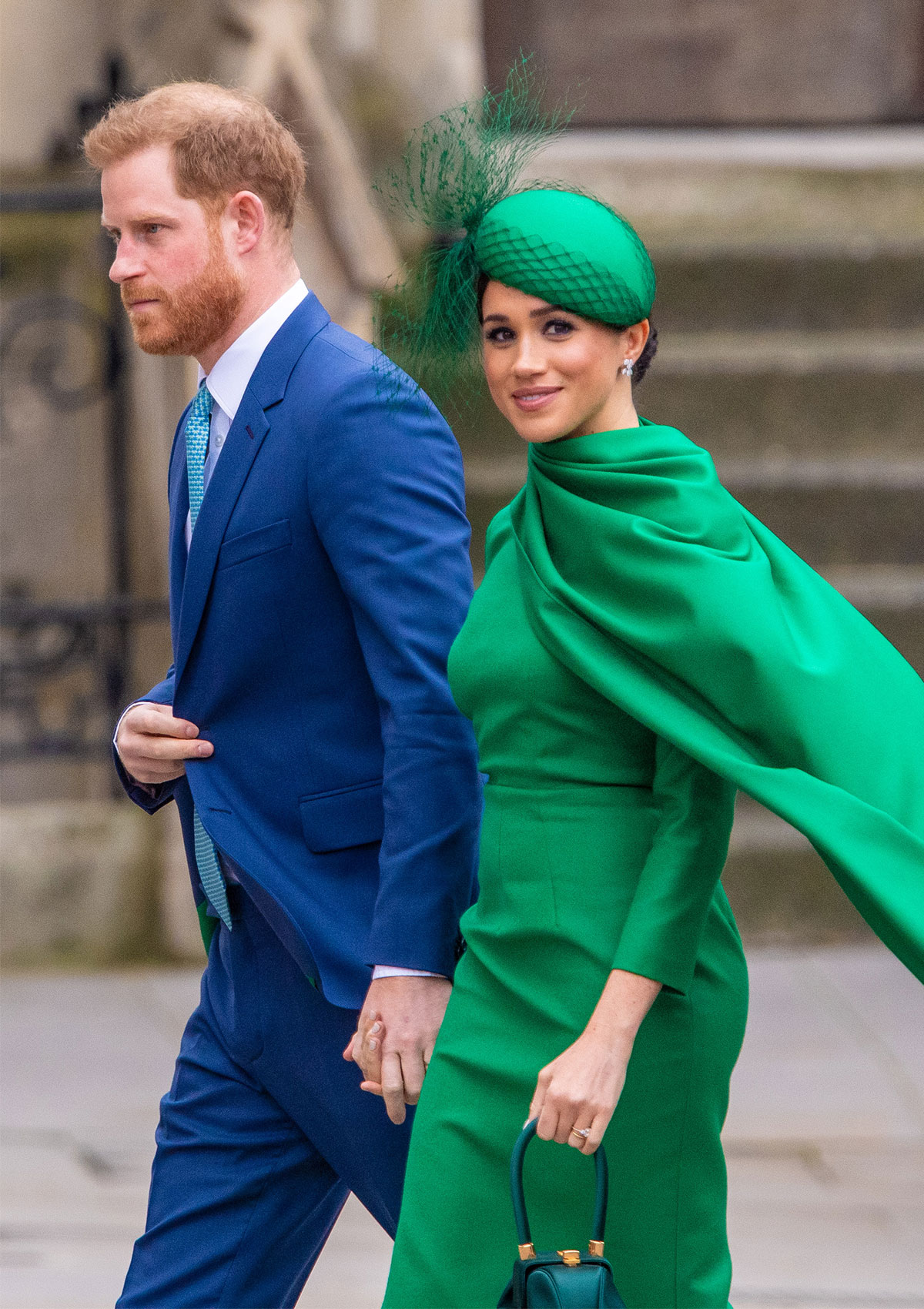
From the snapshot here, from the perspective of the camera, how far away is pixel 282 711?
2.47 meters

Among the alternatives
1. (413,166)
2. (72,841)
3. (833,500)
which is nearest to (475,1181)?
(413,166)

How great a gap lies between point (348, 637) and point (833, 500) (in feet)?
17.1

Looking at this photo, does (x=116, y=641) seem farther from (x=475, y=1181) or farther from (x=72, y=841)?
(x=475, y=1181)

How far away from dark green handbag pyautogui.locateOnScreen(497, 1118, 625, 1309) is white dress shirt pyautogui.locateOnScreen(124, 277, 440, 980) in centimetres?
64

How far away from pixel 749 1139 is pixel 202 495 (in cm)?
269

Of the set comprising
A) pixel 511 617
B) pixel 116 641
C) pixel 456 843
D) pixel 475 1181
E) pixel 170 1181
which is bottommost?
pixel 116 641

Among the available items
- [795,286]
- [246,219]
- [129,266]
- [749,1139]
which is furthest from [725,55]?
[129,266]

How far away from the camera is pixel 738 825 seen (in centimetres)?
667

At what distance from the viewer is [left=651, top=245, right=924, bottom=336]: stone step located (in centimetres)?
793

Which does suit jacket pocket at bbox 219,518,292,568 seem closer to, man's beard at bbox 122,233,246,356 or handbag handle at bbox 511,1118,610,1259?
man's beard at bbox 122,233,246,356

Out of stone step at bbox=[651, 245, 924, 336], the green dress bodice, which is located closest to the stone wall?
stone step at bbox=[651, 245, 924, 336]

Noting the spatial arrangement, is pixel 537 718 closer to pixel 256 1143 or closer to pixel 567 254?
pixel 567 254

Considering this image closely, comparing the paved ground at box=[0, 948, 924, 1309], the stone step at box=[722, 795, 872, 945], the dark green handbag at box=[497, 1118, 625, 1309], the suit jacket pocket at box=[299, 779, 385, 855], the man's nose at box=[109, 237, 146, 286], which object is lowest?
the stone step at box=[722, 795, 872, 945]

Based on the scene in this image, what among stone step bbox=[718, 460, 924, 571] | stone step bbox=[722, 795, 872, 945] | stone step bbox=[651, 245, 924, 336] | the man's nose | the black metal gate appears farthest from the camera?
stone step bbox=[651, 245, 924, 336]
